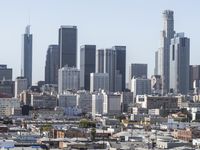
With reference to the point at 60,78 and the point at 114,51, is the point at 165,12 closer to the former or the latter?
the point at 114,51

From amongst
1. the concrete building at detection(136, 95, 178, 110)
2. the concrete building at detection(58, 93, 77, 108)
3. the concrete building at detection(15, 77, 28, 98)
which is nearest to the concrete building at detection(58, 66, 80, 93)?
the concrete building at detection(15, 77, 28, 98)

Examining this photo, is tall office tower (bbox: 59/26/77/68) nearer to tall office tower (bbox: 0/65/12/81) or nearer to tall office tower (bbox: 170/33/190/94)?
tall office tower (bbox: 0/65/12/81)

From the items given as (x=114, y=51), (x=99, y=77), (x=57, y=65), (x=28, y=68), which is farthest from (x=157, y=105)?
(x=28, y=68)

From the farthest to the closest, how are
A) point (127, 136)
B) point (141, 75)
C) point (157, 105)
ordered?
point (141, 75)
point (157, 105)
point (127, 136)

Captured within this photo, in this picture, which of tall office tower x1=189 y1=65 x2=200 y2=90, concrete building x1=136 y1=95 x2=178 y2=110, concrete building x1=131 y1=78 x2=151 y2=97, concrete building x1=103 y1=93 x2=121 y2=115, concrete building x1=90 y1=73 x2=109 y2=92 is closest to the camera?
concrete building x1=136 y1=95 x2=178 y2=110

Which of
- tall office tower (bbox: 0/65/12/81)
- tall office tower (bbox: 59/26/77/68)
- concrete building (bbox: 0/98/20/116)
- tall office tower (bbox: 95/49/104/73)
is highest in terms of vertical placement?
tall office tower (bbox: 59/26/77/68)

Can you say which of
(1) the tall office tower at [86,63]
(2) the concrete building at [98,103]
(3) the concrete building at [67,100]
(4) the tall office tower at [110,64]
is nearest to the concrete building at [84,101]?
(3) the concrete building at [67,100]

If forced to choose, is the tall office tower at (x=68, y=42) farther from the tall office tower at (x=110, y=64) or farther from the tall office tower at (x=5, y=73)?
the tall office tower at (x=5, y=73)
